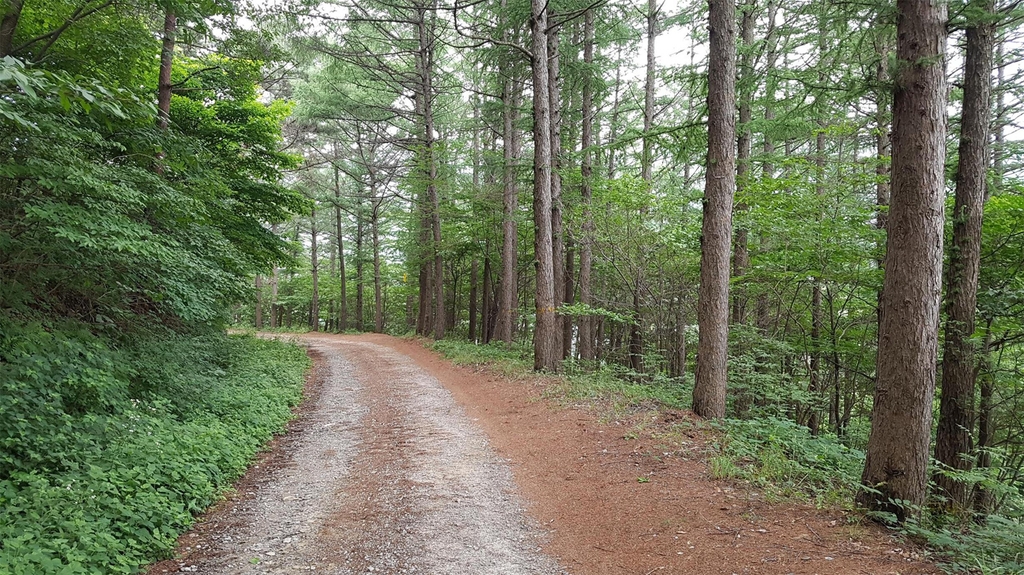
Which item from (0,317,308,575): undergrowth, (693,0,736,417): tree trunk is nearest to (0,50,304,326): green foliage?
(0,317,308,575): undergrowth

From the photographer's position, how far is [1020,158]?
10.6m

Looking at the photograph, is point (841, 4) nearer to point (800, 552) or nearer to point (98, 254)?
point (800, 552)

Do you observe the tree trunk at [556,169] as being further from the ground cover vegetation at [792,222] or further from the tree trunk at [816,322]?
the tree trunk at [816,322]

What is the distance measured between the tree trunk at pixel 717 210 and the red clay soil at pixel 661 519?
1678mm

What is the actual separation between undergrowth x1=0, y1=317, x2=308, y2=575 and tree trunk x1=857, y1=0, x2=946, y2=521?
6208mm

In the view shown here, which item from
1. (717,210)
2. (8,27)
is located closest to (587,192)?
(717,210)

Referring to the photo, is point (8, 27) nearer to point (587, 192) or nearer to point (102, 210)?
point (102, 210)

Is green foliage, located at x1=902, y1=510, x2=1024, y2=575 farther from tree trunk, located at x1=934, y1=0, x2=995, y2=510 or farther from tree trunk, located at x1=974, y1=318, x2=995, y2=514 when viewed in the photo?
tree trunk, located at x1=974, y1=318, x2=995, y2=514

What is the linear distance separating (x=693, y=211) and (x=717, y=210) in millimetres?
6058

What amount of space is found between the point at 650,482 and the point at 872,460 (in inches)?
79.5

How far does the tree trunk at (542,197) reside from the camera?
10742 millimetres

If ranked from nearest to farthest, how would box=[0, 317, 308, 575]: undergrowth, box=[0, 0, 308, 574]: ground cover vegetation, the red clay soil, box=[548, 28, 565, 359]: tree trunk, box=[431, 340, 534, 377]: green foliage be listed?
box=[0, 317, 308, 575]: undergrowth → the red clay soil → box=[0, 0, 308, 574]: ground cover vegetation → box=[431, 340, 534, 377]: green foliage → box=[548, 28, 565, 359]: tree trunk

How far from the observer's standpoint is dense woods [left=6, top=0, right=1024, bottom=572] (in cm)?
433

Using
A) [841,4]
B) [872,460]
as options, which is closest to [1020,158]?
[841,4]
